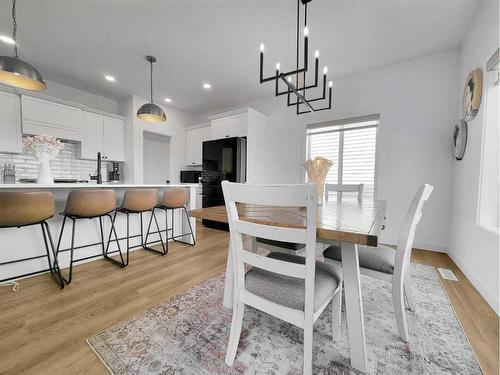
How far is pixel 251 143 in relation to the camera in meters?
3.90

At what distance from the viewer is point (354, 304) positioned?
956 mm

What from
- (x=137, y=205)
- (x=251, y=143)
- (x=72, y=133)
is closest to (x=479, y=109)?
(x=251, y=143)

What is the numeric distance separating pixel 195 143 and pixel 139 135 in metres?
1.26

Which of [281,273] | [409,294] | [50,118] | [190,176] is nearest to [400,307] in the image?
[409,294]

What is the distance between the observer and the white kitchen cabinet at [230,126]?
3895mm

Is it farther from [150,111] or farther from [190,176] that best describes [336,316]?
[190,176]

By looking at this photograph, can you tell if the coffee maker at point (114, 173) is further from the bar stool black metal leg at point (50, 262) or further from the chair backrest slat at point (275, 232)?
the chair backrest slat at point (275, 232)

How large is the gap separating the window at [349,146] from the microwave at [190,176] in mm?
2863

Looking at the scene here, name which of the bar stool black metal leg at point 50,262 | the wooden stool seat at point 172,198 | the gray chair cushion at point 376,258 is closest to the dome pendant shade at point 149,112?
the wooden stool seat at point 172,198

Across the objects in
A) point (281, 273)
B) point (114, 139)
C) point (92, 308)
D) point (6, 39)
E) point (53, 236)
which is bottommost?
point (92, 308)

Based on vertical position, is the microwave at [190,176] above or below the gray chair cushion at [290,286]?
above

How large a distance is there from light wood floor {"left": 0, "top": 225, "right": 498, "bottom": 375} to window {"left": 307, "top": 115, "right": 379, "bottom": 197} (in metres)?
1.46

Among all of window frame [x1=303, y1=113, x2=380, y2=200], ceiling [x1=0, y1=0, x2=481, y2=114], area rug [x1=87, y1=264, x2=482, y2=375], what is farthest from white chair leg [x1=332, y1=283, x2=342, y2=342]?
ceiling [x1=0, y1=0, x2=481, y2=114]

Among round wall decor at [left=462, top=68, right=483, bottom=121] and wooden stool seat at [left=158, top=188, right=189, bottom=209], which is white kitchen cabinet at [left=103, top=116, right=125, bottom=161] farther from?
round wall decor at [left=462, top=68, right=483, bottom=121]
